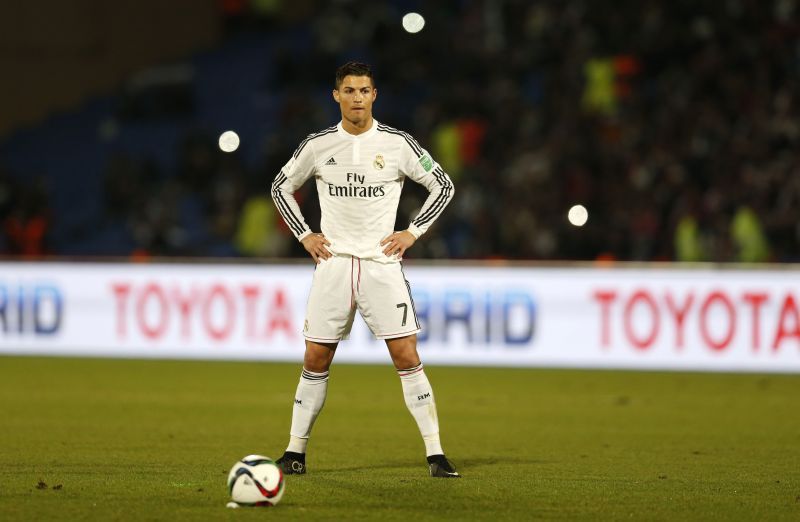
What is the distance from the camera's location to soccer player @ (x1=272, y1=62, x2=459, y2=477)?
767 centimetres

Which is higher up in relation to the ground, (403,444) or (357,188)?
(357,188)

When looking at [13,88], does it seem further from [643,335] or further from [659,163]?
[643,335]

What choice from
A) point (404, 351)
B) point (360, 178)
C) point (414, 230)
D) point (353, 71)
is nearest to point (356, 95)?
point (353, 71)

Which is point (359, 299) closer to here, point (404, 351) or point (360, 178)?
point (404, 351)

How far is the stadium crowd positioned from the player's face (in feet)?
32.6

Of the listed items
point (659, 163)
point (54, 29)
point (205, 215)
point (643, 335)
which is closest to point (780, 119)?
point (659, 163)

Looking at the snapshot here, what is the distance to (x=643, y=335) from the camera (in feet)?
50.3

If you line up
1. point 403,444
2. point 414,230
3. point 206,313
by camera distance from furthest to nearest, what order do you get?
1. point 206,313
2. point 403,444
3. point 414,230

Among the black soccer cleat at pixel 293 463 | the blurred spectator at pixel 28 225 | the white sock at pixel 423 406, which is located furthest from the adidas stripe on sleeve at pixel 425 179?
the blurred spectator at pixel 28 225

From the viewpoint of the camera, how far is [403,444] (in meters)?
9.41

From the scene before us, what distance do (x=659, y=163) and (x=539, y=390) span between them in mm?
5160

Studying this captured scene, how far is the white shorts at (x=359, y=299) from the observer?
302 inches

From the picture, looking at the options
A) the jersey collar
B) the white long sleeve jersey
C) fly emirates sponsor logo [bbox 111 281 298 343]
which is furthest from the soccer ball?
fly emirates sponsor logo [bbox 111 281 298 343]

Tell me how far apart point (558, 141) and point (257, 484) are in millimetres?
12975
